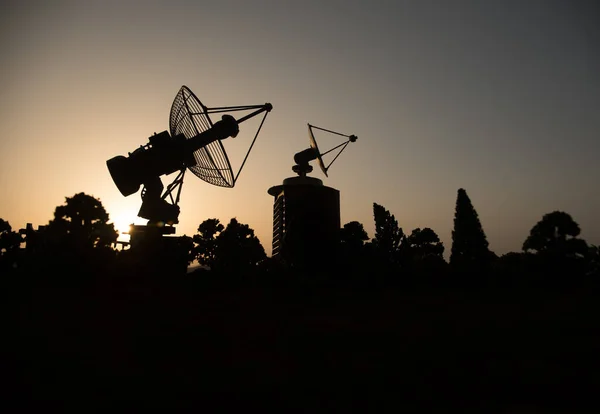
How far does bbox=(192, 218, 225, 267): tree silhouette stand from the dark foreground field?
1823 inches

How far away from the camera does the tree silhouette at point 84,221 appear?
2139cm

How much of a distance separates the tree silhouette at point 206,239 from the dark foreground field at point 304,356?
46302 mm

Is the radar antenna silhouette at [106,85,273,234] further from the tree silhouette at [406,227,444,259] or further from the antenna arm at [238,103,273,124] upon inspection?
the tree silhouette at [406,227,444,259]

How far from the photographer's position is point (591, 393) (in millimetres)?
4680

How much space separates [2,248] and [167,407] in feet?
85.7

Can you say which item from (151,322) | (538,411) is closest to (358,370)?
(538,411)

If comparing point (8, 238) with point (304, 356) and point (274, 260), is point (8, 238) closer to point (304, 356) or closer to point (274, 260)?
point (274, 260)

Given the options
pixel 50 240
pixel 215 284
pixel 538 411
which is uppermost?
pixel 50 240

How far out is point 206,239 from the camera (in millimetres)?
59281

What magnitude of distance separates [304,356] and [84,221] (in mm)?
21935

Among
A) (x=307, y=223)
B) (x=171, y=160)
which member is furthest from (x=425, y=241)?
(x=171, y=160)

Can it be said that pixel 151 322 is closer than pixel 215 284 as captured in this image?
Yes

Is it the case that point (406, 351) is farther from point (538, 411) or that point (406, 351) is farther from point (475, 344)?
point (538, 411)

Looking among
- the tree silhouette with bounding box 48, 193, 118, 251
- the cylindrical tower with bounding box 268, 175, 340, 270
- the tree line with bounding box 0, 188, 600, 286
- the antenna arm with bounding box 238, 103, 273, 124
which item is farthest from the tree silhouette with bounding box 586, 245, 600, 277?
the tree silhouette with bounding box 48, 193, 118, 251
